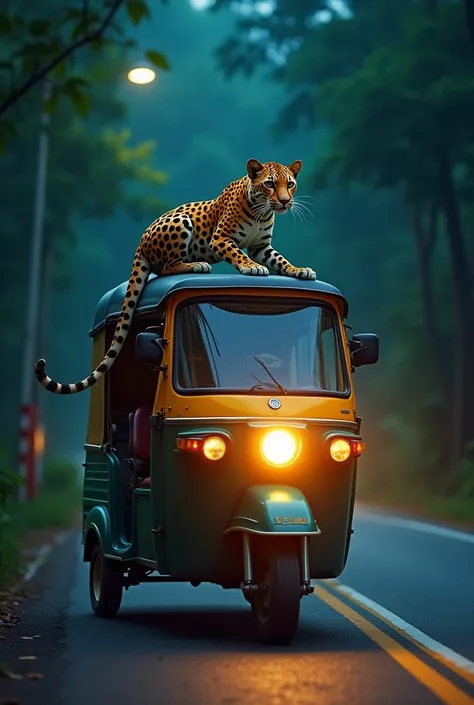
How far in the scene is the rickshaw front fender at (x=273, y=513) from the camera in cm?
1004

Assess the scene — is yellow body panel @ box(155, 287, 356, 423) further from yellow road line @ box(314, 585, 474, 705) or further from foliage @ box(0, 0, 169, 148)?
foliage @ box(0, 0, 169, 148)

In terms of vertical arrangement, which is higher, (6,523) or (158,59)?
(158,59)

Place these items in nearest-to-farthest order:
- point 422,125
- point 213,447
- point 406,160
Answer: point 213,447 → point 422,125 → point 406,160

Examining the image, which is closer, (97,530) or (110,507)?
(110,507)

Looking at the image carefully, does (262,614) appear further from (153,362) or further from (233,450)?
(153,362)

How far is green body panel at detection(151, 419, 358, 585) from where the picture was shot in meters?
10.6

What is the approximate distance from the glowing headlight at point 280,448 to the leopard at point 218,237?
1.54 m

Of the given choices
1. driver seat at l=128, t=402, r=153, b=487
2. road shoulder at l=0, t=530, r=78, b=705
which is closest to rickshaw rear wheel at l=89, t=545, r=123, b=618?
road shoulder at l=0, t=530, r=78, b=705

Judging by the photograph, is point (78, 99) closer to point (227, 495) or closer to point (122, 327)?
point (227, 495)

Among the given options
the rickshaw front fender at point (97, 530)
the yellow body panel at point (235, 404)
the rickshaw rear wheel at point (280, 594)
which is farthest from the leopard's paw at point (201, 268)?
the rickshaw rear wheel at point (280, 594)

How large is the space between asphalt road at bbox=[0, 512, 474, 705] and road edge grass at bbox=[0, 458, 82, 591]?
3.64ft

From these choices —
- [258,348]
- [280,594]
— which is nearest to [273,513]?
[280,594]

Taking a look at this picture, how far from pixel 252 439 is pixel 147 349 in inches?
39.3

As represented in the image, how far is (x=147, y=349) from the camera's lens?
10.9 metres
